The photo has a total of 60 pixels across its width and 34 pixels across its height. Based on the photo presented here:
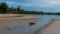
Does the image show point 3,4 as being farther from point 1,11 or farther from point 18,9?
point 18,9

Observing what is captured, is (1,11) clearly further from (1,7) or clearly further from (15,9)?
(15,9)

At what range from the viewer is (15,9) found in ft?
213

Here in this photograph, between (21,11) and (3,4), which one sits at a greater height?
(3,4)

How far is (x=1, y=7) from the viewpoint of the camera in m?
51.5

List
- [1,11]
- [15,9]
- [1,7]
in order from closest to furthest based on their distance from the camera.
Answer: [1,11]
[1,7]
[15,9]

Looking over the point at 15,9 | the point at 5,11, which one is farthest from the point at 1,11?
the point at 15,9

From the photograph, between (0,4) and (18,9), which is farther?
(18,9)

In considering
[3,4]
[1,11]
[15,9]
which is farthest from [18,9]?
[1,11]

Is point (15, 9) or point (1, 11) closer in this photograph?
point (1, 11)

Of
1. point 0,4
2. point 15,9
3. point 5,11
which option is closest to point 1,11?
point 5,11

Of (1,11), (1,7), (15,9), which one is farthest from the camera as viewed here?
(15,9)

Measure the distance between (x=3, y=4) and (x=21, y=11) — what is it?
49.7ft

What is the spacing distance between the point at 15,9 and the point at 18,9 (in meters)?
1.59

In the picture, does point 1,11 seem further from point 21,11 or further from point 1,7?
point 21,11
